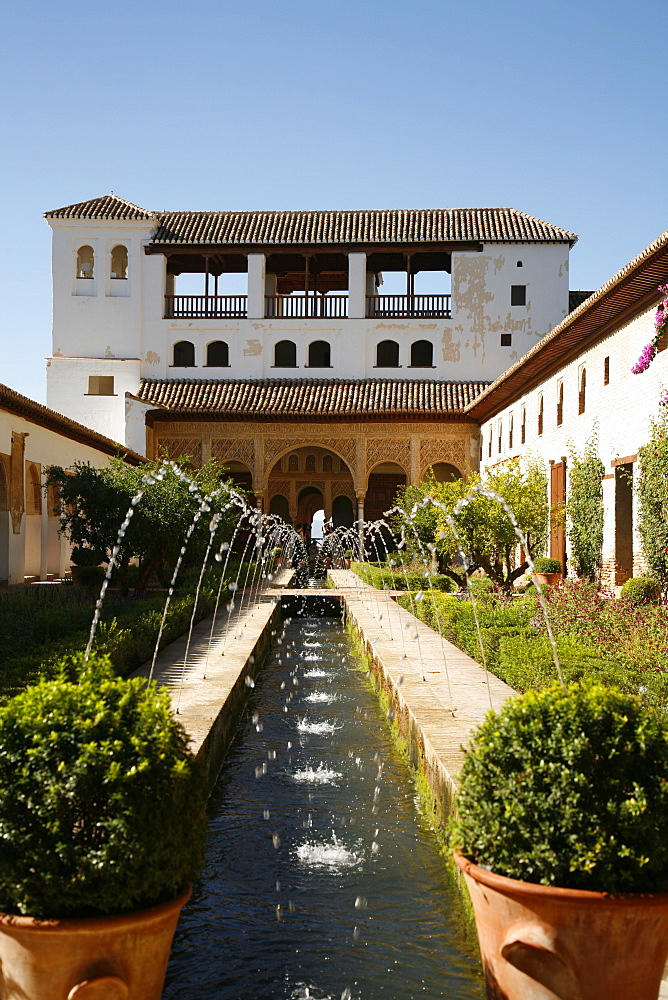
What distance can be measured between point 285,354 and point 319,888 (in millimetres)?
29428

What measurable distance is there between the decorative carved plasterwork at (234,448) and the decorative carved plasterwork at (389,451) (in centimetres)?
370

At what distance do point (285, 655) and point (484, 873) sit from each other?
10355 mm

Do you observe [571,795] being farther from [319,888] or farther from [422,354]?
[422,354]

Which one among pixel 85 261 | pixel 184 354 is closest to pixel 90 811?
pixel 184 354

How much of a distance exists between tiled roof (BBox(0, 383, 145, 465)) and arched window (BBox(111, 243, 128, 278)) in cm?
1033

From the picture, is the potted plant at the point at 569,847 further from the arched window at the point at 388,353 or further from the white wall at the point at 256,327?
the arched window at the point at 388,353

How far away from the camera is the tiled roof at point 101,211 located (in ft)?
107

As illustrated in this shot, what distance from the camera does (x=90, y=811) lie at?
9.53 ft

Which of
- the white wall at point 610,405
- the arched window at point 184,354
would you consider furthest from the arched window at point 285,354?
the white wall at point 610,405

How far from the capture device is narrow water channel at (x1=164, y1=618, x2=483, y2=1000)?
3754mm

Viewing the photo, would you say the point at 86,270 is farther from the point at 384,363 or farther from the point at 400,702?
the point at 400,702

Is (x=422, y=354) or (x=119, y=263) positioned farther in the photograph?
(x=119, y=263)

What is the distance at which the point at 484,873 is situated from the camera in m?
2.91

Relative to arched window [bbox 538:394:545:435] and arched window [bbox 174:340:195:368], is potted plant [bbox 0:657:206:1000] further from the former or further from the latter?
arched window [bbox 174:340:195:368]
